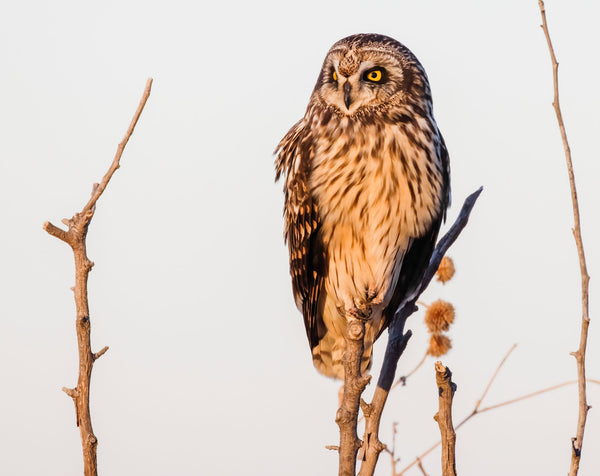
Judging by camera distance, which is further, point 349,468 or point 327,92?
point 327,92

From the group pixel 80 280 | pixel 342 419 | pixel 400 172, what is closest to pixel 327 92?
pixel 400 172

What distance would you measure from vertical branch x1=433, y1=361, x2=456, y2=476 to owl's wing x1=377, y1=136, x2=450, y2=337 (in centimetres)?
175

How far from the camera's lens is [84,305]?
2.28m

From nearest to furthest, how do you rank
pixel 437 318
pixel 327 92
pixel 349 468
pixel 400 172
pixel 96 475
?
pixel 96 475 < pixel 349 468 < pixel 437 318 < pixel 400 172 < pixel 327 92

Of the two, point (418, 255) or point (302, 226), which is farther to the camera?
point (418, 255)

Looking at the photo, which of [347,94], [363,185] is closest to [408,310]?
[363,185]

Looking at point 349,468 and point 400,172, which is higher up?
point 400,172

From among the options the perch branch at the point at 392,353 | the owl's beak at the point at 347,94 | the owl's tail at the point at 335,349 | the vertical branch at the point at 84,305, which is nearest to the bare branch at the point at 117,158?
the vertical branch at the point at 84,305

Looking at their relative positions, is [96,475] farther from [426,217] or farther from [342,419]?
[426,217]

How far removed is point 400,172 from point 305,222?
613mm

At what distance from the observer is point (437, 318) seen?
462 centimetres

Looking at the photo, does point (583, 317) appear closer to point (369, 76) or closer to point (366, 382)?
→ point (366, 382)

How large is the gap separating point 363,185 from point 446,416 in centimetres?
178

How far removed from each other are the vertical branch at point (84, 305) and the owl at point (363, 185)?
8.27 feet
